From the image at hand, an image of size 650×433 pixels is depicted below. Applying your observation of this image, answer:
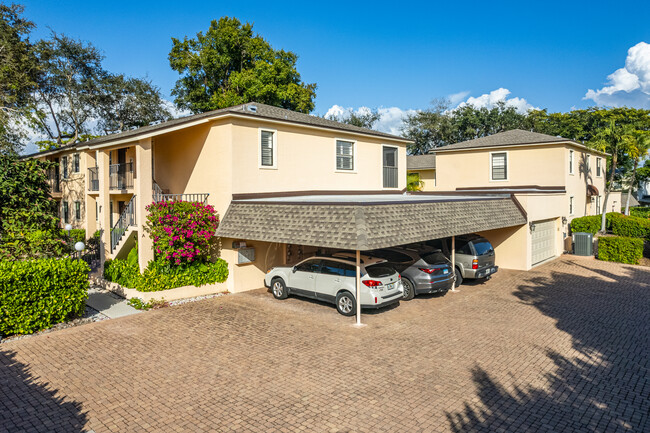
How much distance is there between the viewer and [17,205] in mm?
16484

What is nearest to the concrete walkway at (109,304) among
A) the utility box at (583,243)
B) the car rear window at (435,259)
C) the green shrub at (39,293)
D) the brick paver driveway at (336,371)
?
the brick paver driveway at (336,371)

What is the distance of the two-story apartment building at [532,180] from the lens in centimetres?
2005

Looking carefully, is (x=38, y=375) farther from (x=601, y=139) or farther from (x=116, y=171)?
(x=601, y=139)

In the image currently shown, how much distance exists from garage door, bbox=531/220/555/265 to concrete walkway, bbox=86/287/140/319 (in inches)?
727

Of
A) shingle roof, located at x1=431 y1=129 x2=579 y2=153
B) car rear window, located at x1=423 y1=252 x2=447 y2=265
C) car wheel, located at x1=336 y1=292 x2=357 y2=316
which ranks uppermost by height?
shingle roof, located at x1=431 y1=129 x2=579 y2=153

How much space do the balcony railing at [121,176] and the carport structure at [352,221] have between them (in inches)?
250

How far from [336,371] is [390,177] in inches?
633

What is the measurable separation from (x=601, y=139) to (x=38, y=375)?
33.3m

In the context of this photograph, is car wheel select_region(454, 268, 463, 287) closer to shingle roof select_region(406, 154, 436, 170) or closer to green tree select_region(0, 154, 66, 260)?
green tree select_region(0, 154, 66, 260)

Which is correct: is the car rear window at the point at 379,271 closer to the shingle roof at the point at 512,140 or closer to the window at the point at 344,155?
the window at the point at 344,155

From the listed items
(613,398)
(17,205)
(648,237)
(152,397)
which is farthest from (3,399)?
(648,237)

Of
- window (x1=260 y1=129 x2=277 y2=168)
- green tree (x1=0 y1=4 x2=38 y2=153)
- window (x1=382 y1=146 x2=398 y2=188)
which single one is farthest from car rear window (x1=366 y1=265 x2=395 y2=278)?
green tree (x1=0 y1=4 x2=38 y2=153)

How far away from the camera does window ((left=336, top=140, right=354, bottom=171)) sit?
19.9 m

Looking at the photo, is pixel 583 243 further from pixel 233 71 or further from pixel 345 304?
pixel 233 71
